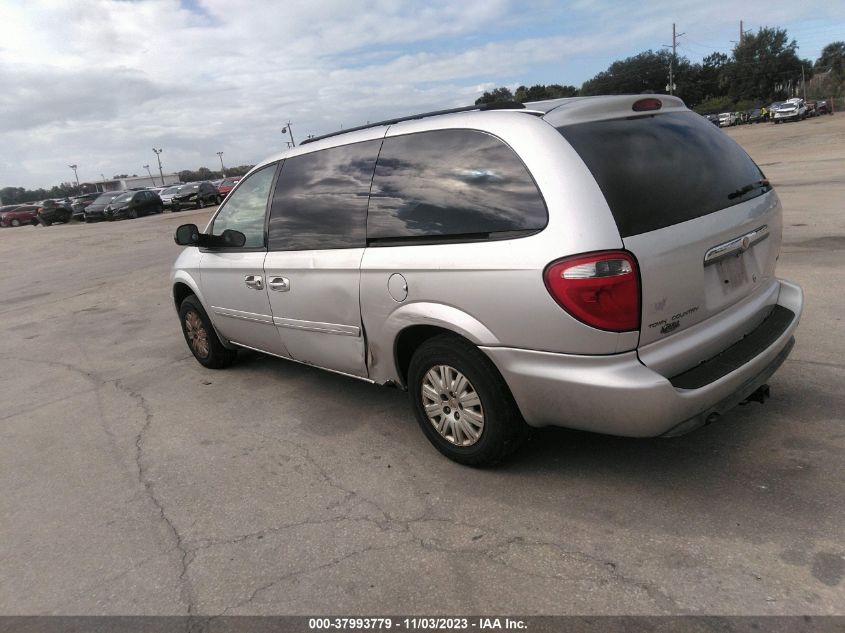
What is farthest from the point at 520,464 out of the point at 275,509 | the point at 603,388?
the point at 275,509

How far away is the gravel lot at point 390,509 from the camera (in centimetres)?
247

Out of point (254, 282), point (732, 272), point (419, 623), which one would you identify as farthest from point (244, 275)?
point (732, 272)

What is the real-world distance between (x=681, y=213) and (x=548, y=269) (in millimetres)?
729

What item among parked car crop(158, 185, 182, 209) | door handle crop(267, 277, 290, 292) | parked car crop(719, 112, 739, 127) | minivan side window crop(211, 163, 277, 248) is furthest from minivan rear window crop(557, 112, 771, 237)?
parked car crop(719, 112, 739, 127)

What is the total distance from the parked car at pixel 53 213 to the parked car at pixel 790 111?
5815cm

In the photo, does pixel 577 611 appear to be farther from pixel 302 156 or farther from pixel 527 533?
pixel 302 156

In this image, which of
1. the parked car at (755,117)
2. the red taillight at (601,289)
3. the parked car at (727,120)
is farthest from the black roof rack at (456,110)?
the parked car at (727,120)

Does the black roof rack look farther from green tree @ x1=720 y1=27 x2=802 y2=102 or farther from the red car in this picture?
green tree @ x1=720 y1=27 x2=802 y2=102

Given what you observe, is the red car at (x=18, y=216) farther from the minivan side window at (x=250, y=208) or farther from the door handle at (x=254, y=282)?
the door handle at (x=254, y=282)

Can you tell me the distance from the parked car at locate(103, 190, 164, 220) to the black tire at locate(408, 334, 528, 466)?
37.0m

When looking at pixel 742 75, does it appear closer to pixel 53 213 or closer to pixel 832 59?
pixel 832 59

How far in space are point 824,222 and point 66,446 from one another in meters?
10.2

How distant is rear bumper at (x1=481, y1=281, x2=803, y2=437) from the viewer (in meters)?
2.65

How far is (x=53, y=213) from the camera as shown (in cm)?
4066
